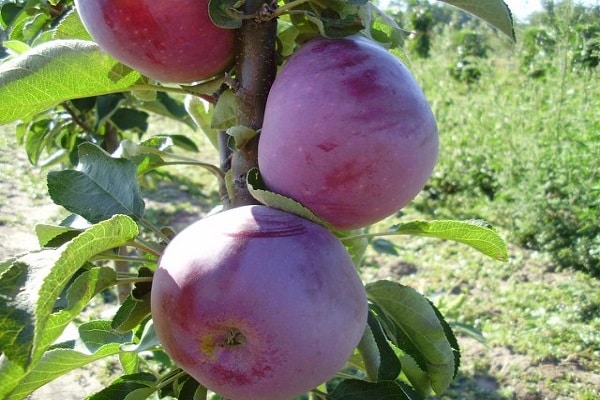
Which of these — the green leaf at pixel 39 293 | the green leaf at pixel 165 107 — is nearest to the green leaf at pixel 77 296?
the green leaf at pixel 39 293

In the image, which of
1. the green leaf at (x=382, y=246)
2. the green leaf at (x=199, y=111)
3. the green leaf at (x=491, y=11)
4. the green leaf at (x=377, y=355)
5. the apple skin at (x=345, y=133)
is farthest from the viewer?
the green leaf at (x=382, y=246)

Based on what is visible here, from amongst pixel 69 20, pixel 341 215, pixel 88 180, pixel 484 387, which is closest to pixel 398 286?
pixel 341 215

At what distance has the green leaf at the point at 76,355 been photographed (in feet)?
3.05

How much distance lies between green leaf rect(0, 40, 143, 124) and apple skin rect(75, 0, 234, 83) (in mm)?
79

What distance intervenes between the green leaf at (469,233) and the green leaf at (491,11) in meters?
0.28

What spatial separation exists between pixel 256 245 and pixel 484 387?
235cm

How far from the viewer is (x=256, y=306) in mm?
697

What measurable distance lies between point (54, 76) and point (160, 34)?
8.2 inches

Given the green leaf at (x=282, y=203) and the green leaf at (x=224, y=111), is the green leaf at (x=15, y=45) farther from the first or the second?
the green leaf at (x=282, y=203)

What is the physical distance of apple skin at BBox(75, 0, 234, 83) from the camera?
2.62ft

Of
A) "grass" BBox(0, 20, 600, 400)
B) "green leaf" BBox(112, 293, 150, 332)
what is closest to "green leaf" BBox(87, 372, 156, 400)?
"green leaf" BBox(112, 293, 150, 332)

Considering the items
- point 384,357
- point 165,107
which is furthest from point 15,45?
point 165,107

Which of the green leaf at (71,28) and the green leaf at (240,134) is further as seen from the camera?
the green leaf at (71,28)

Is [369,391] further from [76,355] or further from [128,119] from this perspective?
[128,119]
